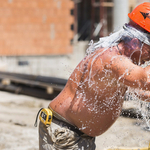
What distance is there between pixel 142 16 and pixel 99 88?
0.63 m

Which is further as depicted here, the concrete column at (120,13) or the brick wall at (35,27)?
the brick wall at (35,27)

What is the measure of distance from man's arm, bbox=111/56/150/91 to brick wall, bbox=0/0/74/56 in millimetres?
11911

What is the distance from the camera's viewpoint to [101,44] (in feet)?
6.93

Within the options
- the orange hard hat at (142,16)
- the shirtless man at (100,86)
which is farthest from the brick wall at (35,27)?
the orange hard hat at (142,16)

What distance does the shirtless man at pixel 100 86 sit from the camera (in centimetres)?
190

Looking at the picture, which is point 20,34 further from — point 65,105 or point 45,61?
point 65,105

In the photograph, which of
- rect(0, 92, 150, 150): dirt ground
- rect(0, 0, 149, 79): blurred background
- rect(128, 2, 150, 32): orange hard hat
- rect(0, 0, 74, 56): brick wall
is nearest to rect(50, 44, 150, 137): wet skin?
rect(128, 2, 150, 32): orange hard hat

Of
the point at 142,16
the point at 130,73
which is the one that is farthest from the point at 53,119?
the point at 142,16

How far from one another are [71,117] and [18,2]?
11997 millimetres

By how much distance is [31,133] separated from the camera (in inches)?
179

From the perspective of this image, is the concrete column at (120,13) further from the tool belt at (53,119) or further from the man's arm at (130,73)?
the man's arm at (130,73)

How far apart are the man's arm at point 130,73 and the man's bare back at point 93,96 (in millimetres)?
58

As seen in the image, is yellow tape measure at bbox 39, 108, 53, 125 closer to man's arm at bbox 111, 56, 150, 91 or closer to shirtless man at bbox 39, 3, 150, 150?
shirtless man at bbox 39, 3, 150, 150

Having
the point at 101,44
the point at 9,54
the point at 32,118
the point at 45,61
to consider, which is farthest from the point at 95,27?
the point at 101,44
